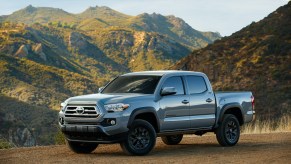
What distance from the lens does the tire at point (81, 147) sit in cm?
1304

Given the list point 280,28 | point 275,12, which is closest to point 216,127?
point 280,28

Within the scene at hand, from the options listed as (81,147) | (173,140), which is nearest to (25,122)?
(173,140)

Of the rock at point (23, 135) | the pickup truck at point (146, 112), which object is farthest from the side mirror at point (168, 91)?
the rock at point (23, 135)

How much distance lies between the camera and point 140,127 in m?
12.1

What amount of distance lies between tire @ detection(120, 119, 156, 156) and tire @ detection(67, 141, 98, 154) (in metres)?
1.25

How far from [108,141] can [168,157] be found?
139cm

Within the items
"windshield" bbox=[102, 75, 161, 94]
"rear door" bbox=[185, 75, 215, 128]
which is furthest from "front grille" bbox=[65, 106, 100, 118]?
"rear door" bbox=[185, 75, 215, 128]

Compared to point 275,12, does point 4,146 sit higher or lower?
lower

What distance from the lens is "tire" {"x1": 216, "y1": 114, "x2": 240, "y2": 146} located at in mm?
14359

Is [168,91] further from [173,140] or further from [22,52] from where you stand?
[22,52]

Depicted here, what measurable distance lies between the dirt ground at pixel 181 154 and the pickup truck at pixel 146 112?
1.24 feet

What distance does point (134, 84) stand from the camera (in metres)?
13.1

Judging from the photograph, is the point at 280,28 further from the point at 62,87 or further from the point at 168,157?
the point at 62,87

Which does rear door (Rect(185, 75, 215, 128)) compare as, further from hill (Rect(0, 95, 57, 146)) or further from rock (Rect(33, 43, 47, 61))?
rock (Rect(33, 43, 47, 61))
